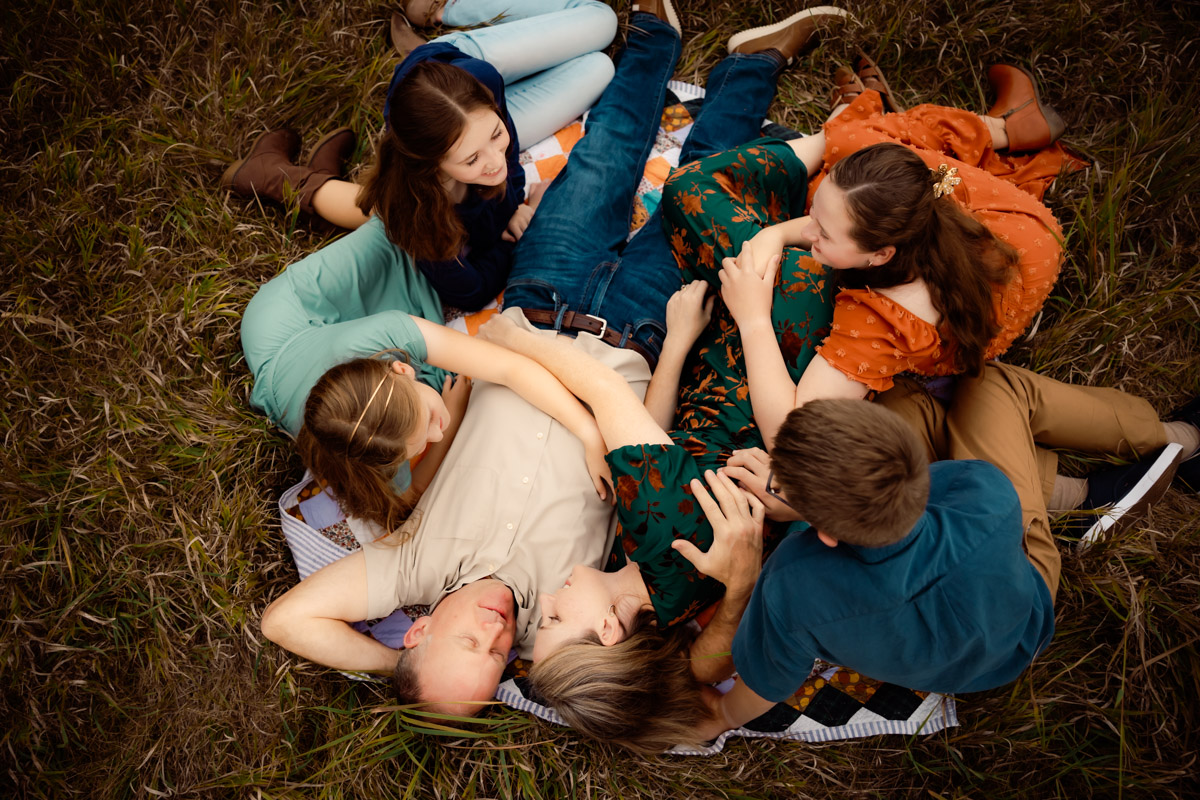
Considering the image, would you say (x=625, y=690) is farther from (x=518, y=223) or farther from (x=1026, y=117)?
(x=1026, y=117)

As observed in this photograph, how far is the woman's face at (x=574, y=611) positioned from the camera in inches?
102

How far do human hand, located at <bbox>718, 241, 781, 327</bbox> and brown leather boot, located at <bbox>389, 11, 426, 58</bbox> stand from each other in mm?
2275

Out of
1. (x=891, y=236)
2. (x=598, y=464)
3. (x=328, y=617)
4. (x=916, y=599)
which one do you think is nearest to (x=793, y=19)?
(x=891, y=236)

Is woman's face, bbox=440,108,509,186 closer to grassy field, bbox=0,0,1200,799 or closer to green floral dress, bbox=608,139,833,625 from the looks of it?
green floral dress, bbox=608,139,833,625

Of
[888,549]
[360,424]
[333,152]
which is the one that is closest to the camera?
[888,549]

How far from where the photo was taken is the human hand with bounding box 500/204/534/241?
11.1 feet

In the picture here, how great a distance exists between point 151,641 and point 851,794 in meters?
3.08

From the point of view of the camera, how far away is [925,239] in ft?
7.66

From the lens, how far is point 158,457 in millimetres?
3115

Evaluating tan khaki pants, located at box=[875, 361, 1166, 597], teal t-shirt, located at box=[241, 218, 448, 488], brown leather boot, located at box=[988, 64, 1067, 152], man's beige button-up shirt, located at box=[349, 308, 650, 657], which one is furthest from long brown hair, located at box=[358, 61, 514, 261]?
brown leather boot, located at box=[988, 64, 1067, 152]

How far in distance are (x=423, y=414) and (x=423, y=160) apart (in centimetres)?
103

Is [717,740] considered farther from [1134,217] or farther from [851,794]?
[1134,217]

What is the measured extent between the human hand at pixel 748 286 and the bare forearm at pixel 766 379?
5 centimetres

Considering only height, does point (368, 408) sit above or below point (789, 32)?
below
